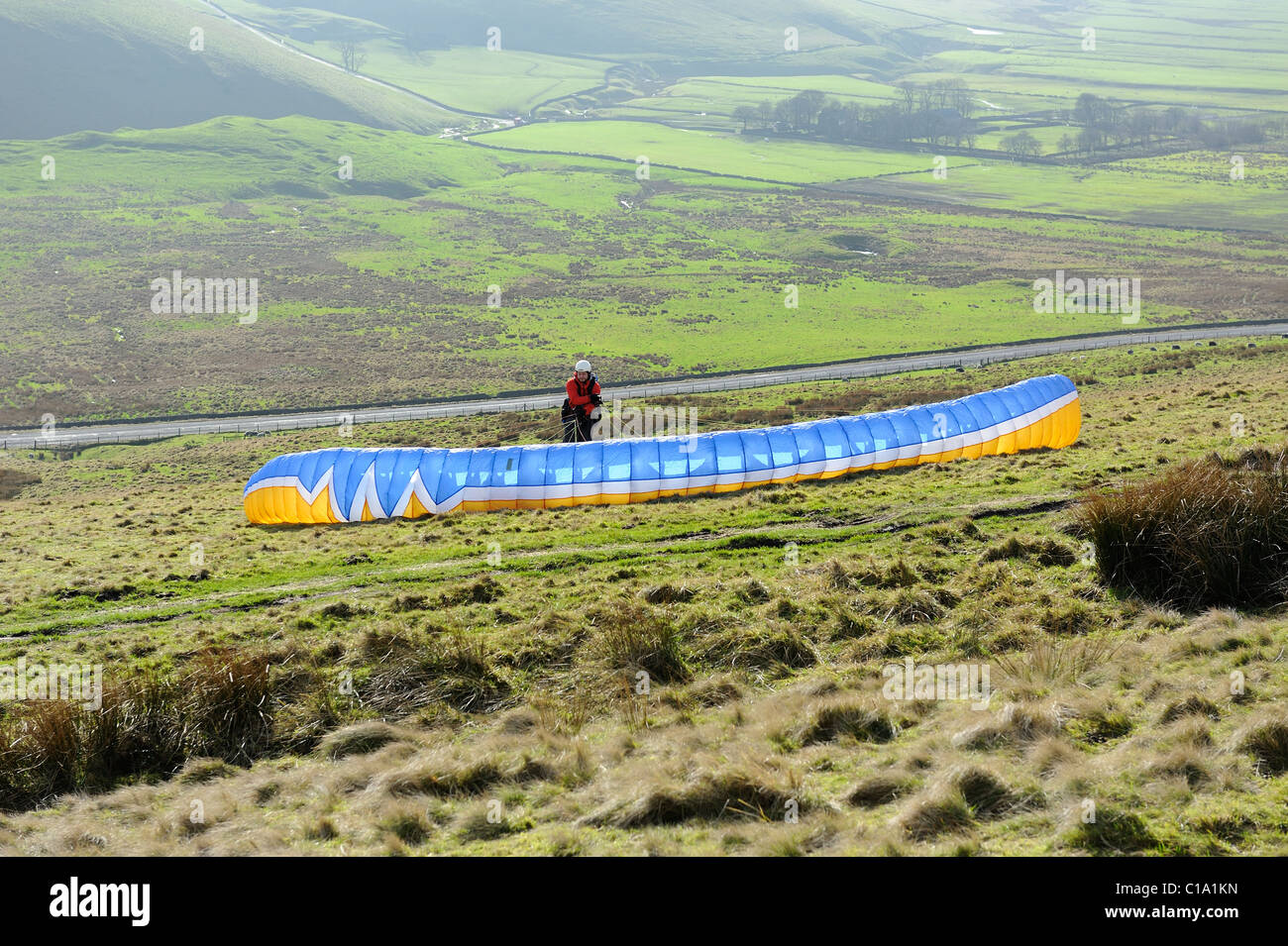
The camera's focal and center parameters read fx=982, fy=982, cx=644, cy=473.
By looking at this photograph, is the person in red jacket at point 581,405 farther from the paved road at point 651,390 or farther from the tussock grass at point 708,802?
the paved road at point 651,390

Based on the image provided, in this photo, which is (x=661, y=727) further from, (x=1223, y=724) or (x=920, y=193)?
(x=920, y=193)

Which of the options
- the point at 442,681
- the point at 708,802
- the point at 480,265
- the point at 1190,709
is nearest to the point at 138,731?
the point at 442,681

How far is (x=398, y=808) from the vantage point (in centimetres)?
898

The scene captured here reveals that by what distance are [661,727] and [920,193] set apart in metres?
173

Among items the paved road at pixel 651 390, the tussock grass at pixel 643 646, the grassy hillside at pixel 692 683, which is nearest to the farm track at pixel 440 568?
the grassy hillside at pixel 692 683

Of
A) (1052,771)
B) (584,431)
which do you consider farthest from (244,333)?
(1052,771)

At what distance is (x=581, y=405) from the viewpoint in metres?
27.7

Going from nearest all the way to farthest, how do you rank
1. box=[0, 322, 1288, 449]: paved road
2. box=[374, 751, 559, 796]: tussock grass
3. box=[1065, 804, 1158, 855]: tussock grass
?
1. box=[1065, 804, 1158, 855]: tussock grass
2. box=[374, 751, 559, 796]: tussock grass
3. box=[0, 322, 1288, 449]: paved road

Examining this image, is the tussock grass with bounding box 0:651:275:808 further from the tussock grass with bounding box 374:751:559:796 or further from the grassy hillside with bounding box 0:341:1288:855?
the tussock grass with bounding box 374:751:559:796

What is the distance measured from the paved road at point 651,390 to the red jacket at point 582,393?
4138 cm

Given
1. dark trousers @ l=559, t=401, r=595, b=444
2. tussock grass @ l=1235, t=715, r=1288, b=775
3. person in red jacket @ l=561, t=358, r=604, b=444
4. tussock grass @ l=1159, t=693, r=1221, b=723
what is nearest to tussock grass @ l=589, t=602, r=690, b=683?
tussock grass @ l=1159, t=693, r=1221, b=723

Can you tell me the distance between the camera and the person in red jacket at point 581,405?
2738 cm

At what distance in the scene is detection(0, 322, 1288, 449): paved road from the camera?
69.3m
